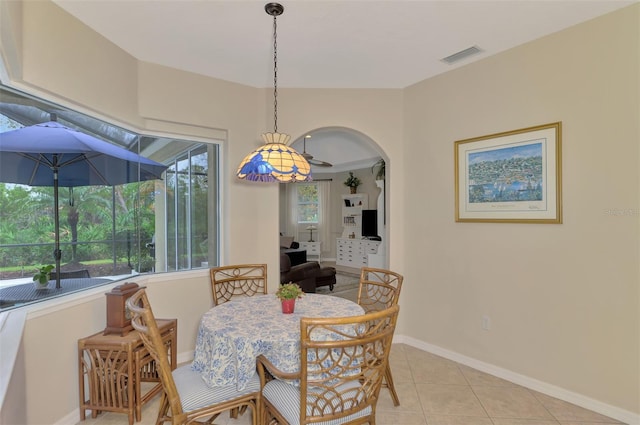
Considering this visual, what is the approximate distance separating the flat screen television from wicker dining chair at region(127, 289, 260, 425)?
6130 mm

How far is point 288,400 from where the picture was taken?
5.74ft

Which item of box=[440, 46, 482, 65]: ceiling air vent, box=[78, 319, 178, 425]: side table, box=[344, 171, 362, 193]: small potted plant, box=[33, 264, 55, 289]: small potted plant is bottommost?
box=[78, 319, 178, 425]: side table

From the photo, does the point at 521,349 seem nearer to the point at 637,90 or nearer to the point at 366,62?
the point at 637,90

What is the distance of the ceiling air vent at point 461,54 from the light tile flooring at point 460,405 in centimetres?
282

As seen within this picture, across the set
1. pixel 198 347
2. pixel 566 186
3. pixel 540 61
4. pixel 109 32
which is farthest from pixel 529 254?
pixel 109 32

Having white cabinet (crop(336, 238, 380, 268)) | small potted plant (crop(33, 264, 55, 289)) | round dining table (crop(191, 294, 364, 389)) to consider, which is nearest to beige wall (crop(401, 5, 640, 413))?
round dining table (crop(191, 294, 364, 389))

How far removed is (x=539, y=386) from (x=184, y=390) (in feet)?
8.84

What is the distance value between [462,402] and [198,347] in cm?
200

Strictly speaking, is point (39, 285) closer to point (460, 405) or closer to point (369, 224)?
point (460, 405)

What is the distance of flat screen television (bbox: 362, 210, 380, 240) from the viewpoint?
25.9 feet

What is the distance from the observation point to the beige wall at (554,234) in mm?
2377

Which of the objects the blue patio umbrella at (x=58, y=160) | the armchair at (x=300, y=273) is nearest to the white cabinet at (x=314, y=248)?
the armchair at (x=300, y=273)

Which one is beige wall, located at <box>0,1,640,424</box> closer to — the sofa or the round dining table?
the round dining table

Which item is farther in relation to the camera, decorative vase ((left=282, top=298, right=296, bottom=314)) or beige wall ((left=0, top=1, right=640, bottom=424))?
beige wall ((left=0, top=1, right=640, bottom=424))
